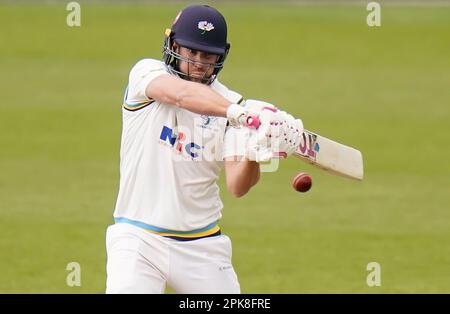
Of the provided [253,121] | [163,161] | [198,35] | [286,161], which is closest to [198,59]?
[198,35]

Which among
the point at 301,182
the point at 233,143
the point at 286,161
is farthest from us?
the point at 286,161

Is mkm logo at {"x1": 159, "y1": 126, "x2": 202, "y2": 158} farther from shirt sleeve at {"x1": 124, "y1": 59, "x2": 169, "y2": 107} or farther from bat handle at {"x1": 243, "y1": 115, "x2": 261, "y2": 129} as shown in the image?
bat handle at {"x1": 243, "y1": 115, "x2": 261, "y2": 129}

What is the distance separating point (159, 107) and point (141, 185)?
449 mm

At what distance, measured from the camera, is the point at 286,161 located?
43.3 ft

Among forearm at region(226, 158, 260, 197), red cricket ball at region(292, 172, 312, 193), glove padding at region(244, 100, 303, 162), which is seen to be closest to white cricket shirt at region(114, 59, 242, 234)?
forearm at region(226, 158, 260, 197)

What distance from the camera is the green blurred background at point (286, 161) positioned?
9391mm

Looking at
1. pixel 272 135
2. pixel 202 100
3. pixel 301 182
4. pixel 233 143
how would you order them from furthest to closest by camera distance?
pixel 233 143
pixel 301 182
pixel 202 100
pixel 272 135

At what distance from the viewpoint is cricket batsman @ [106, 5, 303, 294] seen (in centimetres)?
574

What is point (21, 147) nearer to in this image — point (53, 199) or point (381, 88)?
point (53, 199)

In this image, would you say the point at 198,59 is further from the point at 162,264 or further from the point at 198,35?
the point at 162,264

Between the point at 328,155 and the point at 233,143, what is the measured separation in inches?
21.2

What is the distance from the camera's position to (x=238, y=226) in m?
10.4

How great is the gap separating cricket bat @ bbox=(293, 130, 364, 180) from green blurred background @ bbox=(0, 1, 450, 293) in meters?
2.83

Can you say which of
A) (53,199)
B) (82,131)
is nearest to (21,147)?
(82,131)
